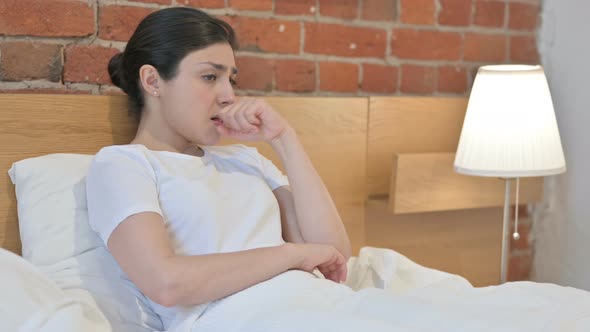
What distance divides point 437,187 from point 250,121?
73 cm

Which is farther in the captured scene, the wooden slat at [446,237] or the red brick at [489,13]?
the red brick at [489,13]

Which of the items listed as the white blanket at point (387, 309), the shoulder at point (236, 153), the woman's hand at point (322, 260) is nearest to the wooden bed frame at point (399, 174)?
the shoulder at point (236, 153)

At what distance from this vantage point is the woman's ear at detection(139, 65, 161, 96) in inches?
54.7

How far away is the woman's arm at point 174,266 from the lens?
3.71ft

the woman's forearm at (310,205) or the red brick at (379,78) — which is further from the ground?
the red brick at (379,78)

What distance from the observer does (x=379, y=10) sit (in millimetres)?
1982

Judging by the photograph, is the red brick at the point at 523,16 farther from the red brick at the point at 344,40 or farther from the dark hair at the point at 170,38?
the dark hair at the point at 170,38

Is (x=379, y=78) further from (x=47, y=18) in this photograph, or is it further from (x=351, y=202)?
(x=47, y=18)

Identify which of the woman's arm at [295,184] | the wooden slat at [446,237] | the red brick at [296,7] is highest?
the red brick at [296,7]

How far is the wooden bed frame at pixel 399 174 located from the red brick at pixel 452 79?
10 centimetres

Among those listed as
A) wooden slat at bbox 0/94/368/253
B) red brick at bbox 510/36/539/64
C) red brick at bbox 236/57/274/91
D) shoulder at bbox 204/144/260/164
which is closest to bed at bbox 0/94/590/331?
wooden slat at bbox 0/94/368/253

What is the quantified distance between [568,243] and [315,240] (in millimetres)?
1077

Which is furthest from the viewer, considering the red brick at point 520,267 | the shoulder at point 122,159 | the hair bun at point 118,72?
the red brick at point 520,267

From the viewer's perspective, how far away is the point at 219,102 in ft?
4.63
